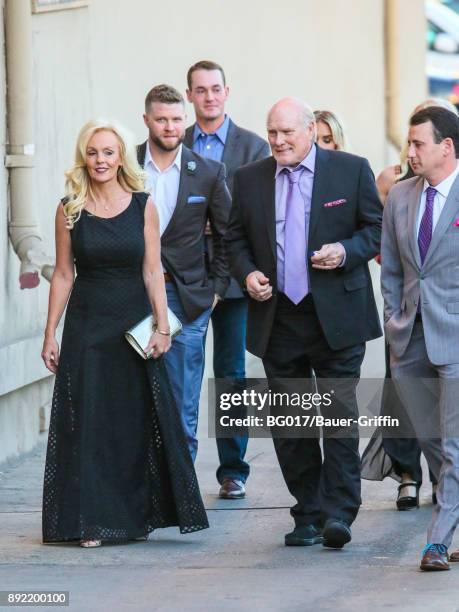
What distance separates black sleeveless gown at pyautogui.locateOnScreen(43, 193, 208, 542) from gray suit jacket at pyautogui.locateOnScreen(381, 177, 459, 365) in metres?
1.14

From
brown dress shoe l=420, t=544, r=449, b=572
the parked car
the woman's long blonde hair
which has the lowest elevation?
brown dress shoe l=420, t=544, r=449, b=572

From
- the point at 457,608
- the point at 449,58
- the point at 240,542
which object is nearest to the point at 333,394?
the point at 240,542

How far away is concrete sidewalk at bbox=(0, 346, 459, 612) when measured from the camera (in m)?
6.47

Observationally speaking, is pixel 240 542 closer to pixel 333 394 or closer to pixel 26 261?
pixel 333 394

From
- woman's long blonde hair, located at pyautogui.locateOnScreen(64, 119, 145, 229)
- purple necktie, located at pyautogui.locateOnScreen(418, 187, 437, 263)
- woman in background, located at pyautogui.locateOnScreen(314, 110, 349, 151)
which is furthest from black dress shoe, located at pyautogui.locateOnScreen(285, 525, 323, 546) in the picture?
woman in background, located at pyautogui.locateOnScreen(314, 110, 349, 151)

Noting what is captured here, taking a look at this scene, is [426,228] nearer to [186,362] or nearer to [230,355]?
[186,362]

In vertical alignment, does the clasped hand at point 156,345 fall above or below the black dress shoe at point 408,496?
above

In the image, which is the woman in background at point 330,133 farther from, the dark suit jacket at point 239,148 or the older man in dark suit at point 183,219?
the older man in dark suit at point 183,219

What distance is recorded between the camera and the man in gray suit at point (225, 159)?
9031 millimetres

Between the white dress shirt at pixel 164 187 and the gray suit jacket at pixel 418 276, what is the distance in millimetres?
1489

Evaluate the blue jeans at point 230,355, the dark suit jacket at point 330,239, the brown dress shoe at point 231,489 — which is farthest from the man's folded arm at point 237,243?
the brown dress shoe at point 231,489

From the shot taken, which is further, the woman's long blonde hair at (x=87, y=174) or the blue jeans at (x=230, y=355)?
the blue jeans at (x=230, y=355)

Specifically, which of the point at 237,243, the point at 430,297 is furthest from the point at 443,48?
the point at 430,297

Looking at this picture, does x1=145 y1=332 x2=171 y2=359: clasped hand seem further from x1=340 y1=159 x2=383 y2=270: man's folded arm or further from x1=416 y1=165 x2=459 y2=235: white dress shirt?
x1=416 y1=165 x2=459 y2=235: white dress shirt
